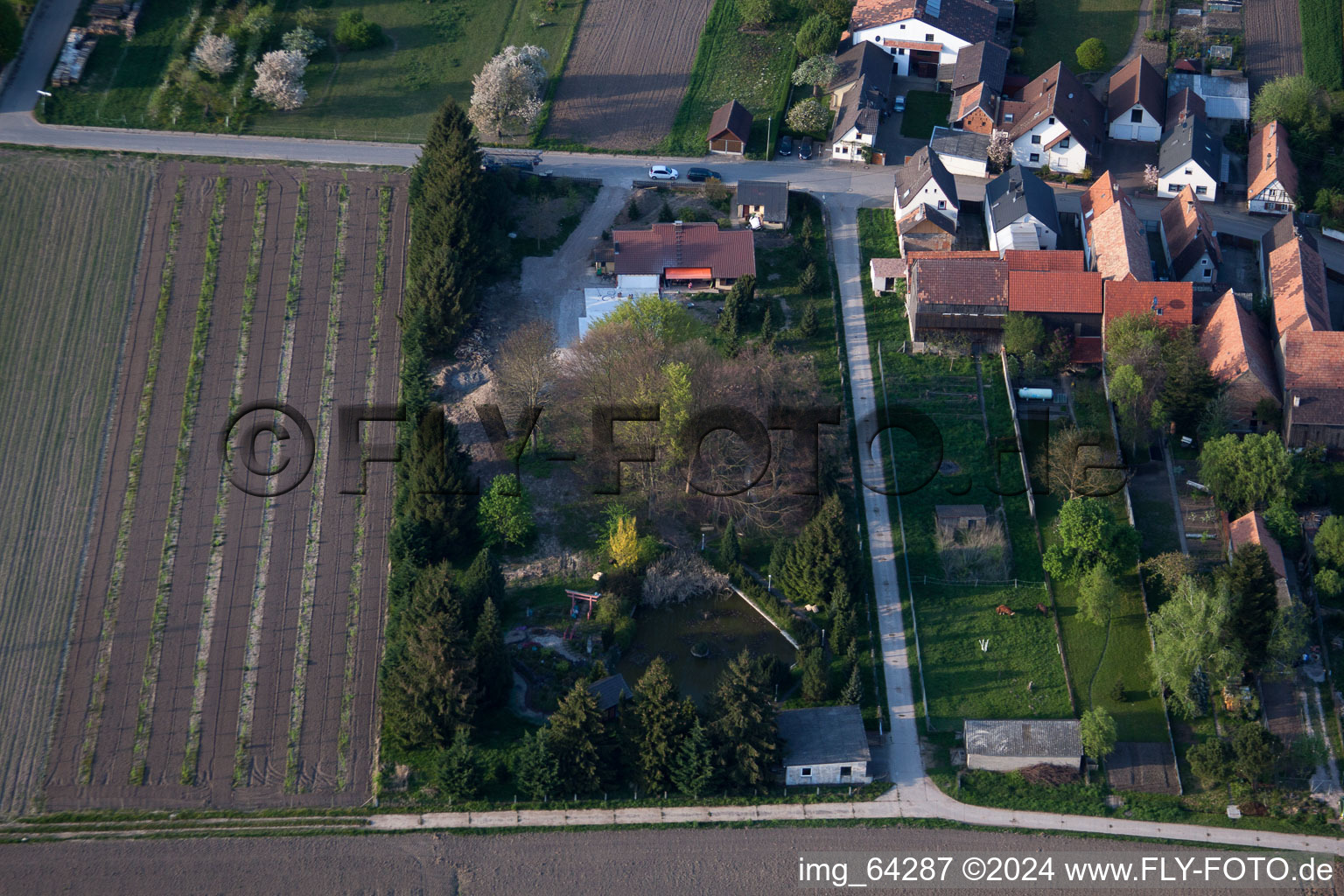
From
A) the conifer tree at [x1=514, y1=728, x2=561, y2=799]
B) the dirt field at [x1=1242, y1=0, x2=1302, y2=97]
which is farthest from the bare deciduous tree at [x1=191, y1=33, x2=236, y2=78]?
the dirt field at [x1=1242, y1=0, x2=1302, y2=97]

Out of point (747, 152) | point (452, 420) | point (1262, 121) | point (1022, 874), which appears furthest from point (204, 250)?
point (1262, 121)

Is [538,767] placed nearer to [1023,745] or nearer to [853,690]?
[853,690]

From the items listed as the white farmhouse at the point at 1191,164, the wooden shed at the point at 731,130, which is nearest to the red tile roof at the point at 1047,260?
the white farmhouse at the point at 1191,164

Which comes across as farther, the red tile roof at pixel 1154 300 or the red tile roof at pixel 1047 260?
the red tile roof at pixel 1047 260

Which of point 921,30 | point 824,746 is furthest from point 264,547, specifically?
point 921,30

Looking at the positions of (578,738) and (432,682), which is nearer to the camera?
(578,738)

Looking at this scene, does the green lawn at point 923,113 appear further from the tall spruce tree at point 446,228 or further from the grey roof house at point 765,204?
the tall spruce tree at point 446,228

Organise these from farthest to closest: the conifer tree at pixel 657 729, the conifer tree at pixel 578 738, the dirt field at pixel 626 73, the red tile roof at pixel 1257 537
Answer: the dirt field at pixel 626 73, the red tile roof at pixel 1257 537, the conifer tree at pixel 657 729, the conifer tree at pixel 578 738
